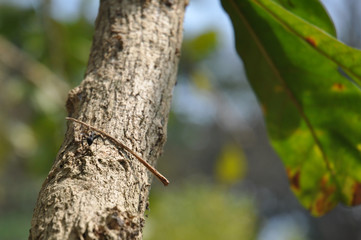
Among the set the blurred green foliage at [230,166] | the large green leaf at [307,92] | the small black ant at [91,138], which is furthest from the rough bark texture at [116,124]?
the blurred green foliage at [230,166]

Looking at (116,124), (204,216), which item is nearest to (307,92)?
(116,124)

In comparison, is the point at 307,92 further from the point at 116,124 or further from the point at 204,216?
the point at 204,216

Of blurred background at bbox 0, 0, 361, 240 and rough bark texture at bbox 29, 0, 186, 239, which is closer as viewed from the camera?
rough bark texture at bbox 29, 0, 186, 239

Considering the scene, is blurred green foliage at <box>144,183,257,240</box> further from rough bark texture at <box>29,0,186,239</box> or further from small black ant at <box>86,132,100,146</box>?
small black ant at <box>86,132,100,146</box>

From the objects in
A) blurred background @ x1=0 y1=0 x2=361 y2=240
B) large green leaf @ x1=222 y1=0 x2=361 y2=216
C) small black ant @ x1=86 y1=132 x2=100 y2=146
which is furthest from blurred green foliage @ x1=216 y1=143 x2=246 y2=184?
small black ant @ x1=86 y1=132 x2=100 y2=146

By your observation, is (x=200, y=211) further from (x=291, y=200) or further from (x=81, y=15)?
(x=291, y=200)
